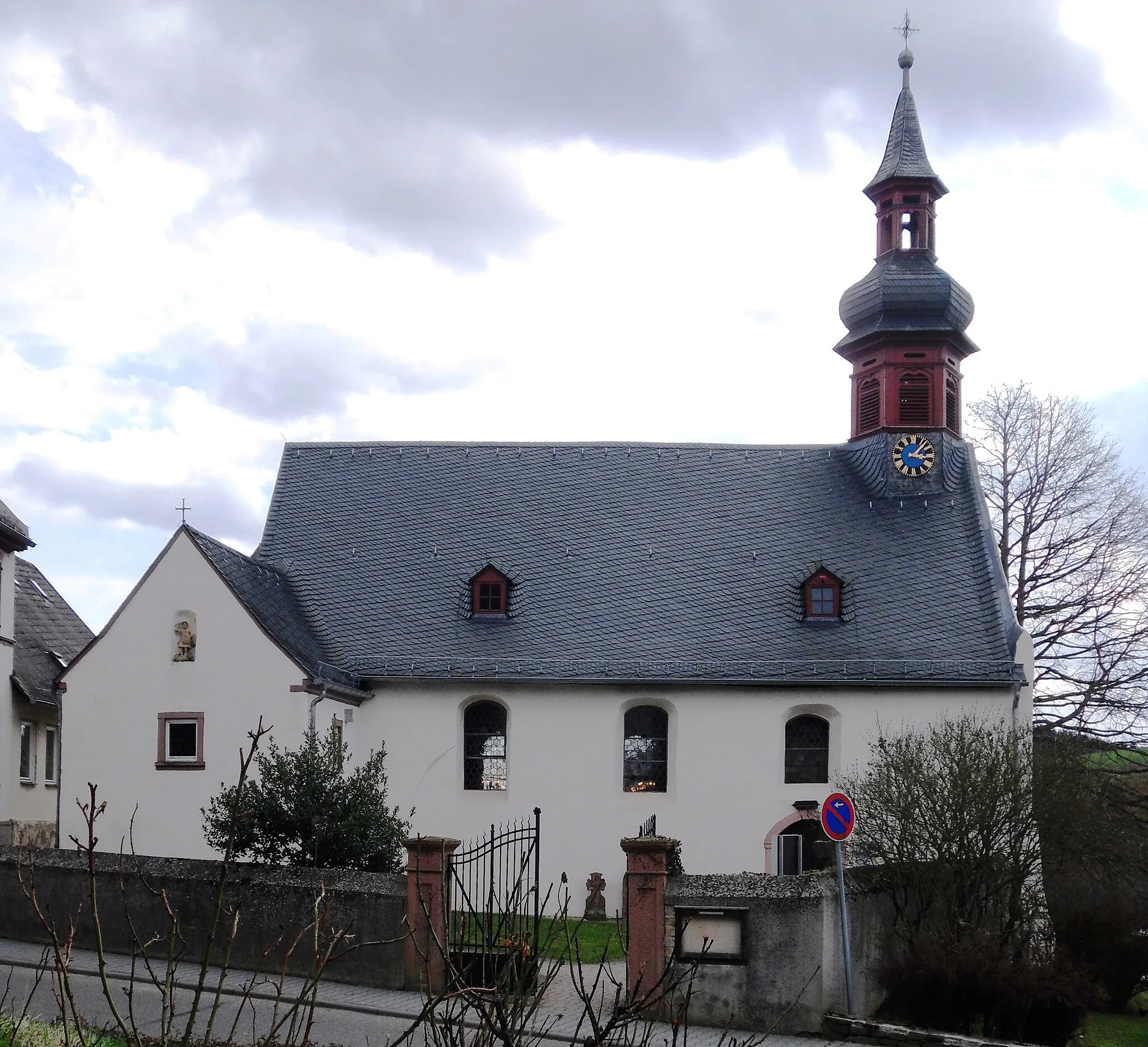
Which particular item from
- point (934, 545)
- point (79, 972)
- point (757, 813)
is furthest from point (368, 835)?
point (934, 545)

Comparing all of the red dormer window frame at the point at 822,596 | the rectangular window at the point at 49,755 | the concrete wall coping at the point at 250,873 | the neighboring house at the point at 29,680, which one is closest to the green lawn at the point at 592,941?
the concrete wall coping at the point at 250,873

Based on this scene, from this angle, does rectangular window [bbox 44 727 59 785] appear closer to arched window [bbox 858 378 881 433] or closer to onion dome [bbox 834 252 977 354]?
arched window [bbox 858 378 881 433]

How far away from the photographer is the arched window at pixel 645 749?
70.6 feet

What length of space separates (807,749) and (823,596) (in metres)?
2.48

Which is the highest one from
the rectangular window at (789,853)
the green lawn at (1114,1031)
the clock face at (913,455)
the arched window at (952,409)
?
the arched window at (952,409)

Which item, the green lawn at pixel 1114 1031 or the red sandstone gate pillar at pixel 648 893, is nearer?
the red sandstone gate pillar at pixel 648 893

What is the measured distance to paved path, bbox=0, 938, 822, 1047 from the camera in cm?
1095

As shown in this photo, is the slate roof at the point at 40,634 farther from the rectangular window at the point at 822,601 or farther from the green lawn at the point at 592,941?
the rectangular window at the point at 822,601

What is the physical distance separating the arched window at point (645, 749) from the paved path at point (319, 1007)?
8.06 metres

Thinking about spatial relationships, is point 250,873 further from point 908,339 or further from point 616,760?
point 908,339

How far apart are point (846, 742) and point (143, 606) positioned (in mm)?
10761

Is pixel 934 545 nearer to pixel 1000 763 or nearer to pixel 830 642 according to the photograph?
pixel 830 642

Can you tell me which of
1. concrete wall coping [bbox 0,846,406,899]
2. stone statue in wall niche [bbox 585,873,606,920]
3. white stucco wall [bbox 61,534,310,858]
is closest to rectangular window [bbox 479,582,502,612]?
white stucco wall [bbox 61,534,310,858]

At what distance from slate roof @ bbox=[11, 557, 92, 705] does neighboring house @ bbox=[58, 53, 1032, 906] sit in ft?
21.4
